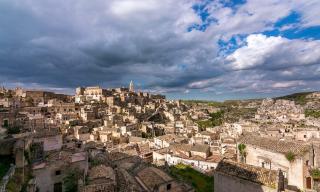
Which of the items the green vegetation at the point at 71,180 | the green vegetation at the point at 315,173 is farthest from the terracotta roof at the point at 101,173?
the green vegetation at the point at 315,173

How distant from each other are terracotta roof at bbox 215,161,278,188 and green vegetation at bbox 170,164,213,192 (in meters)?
5.01

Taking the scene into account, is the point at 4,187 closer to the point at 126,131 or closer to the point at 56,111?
A: the point at 126,131

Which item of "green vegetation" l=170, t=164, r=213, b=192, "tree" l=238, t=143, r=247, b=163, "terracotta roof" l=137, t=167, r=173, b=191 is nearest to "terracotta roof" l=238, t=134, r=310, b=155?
"tree" l=238, t=143, r=247, b=163

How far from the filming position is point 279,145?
24.6 metres

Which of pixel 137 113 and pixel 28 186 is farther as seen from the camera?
pixel 137 113

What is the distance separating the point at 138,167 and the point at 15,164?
873 cm

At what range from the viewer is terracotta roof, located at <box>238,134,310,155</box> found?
22.8 meters

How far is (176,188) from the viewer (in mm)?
19156

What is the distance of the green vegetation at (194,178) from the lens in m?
27.4

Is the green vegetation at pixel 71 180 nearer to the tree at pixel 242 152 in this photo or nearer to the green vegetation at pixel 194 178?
the green vegetation at pixel 194 178

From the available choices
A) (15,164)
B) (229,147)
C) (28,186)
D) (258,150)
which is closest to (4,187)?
(28,186)

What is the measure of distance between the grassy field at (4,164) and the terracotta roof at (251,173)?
1499 cm

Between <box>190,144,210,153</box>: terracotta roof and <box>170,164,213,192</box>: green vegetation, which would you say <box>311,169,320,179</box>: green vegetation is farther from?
<box>190,144,210,153</box>: terracotta roof

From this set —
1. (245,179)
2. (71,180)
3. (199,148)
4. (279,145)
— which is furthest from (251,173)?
(199,148)
